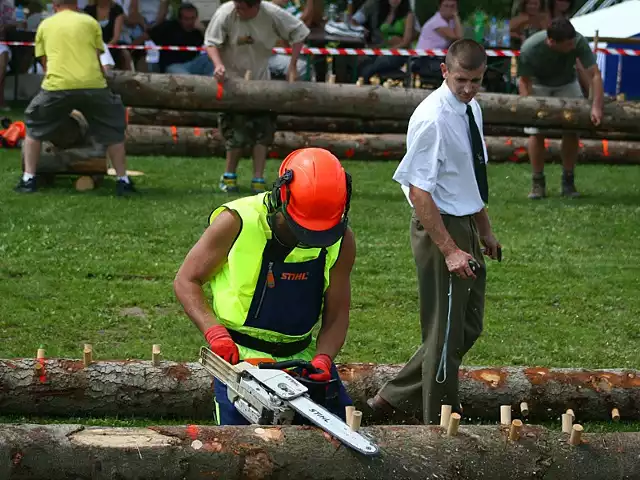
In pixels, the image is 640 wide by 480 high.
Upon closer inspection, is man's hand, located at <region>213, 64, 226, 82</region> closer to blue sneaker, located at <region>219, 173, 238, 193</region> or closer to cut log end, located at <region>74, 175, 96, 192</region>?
blue sneaker, located at <region>219, 173, 238, 193</region>

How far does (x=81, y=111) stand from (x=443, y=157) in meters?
6.65

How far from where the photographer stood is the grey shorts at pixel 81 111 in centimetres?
1084

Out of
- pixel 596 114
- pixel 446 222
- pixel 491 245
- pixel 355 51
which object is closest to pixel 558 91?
pixel 596 114

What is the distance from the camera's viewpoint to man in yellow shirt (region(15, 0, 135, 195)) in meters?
10.8

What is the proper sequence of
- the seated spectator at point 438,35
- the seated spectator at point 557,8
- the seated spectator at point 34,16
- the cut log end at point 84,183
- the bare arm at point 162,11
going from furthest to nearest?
the seated spectator at point 34,16, the bare arm at point 162,11, the seated spectator at point 557,8, the seated spectator at point 438,35, the cut log end at point 84,183

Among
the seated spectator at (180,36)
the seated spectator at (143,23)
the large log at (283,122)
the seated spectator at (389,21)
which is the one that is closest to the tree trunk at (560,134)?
the large log at (283,122)

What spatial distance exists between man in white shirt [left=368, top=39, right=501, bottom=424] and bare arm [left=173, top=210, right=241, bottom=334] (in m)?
1.17

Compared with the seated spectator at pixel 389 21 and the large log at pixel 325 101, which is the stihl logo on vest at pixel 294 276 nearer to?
the large log at pixel 325 101

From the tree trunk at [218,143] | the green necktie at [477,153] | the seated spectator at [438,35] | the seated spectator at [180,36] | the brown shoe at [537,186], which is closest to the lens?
the green necktie at [477,153]

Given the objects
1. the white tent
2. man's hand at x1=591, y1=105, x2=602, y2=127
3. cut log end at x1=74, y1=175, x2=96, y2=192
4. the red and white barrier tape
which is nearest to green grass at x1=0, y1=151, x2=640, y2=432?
cut log end at x1=74, y1=175, x2=96, y2=192

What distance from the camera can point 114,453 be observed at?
4.04 m

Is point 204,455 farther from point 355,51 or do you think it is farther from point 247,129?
point 355,51

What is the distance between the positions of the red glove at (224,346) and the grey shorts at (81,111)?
7058 millimetres

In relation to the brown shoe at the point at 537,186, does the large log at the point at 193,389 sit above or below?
below
